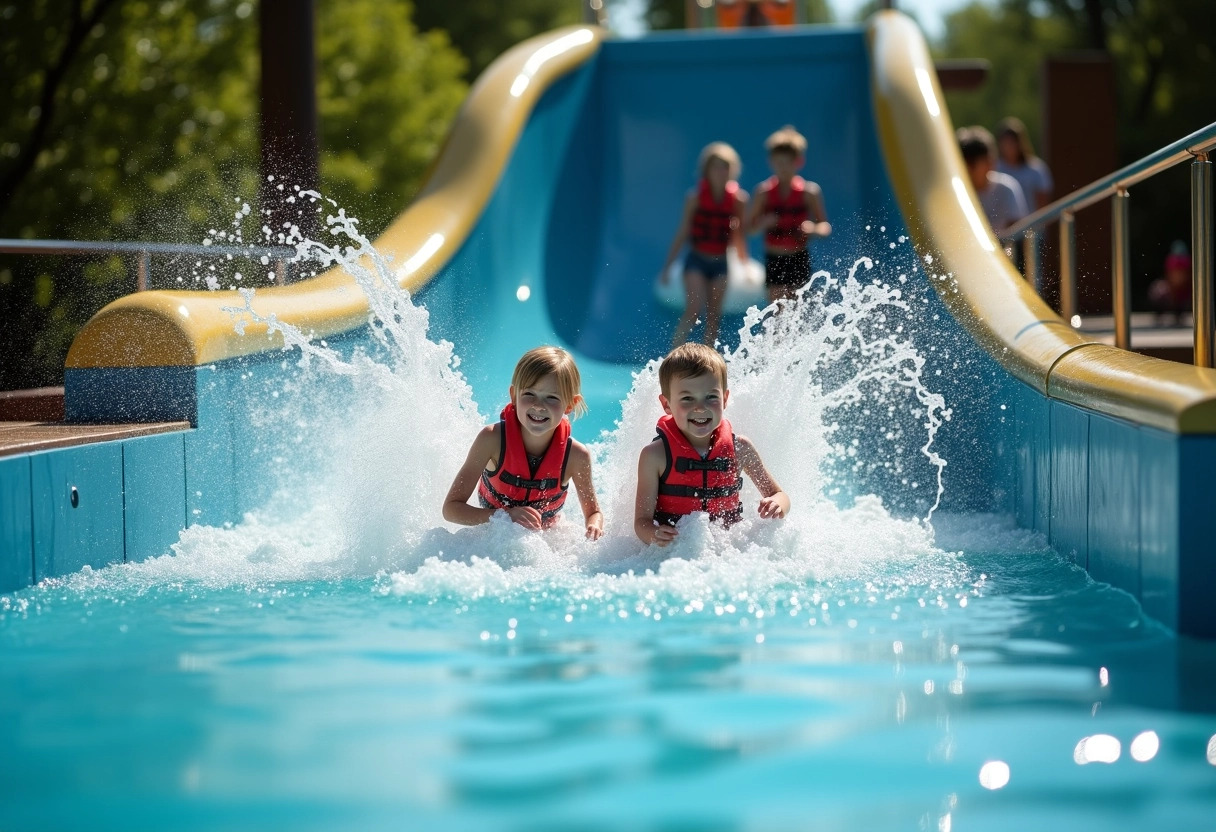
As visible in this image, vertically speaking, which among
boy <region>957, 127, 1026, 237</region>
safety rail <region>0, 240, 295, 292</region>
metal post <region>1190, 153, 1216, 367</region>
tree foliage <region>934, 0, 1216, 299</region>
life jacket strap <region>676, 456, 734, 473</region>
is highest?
tree foliage <region>934, 0, 1216, 299</region>

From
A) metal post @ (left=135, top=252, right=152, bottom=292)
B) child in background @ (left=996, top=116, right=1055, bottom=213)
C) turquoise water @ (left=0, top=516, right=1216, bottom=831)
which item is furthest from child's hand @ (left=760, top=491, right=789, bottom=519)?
child in background @ (left=996, top=116, right=1055, bottom=213)

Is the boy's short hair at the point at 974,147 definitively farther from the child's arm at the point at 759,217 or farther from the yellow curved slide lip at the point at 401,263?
the yellow curved slide lip at the point at 401,263

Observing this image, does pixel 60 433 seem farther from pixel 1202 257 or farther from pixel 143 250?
pixel 1202 257

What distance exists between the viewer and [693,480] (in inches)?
159

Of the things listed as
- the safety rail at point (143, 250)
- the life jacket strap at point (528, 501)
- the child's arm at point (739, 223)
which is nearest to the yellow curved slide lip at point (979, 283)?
the child's arm at point (739, 223)

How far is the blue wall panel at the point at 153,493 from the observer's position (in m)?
4.20

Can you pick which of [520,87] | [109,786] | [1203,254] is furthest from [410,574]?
[520,87]

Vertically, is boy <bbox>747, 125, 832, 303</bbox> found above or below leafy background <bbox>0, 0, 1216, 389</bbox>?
below

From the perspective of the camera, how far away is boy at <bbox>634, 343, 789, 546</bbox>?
3.93 m

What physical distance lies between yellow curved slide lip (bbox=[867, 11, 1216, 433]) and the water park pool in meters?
0.02

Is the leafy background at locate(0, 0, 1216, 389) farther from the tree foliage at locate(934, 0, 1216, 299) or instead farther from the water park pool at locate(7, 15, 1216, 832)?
the water park pool at locate(7, 15, 1216, 832)

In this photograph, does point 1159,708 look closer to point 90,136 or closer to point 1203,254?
point 1203,254

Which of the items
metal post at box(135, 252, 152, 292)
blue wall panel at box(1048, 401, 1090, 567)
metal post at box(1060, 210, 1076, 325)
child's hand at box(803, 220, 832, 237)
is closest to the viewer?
blue wall panel at box(1048, 401, 1090, 567)

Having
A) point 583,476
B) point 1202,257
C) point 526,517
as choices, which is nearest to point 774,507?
point 583,476
